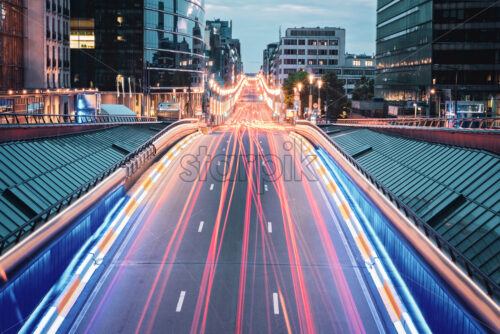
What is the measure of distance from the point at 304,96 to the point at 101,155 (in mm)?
87684

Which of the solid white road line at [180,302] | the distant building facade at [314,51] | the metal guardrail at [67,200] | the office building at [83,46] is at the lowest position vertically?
the solid white road line at [180,302]

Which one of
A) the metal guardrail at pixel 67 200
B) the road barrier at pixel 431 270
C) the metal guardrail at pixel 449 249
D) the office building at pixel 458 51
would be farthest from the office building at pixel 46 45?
the road barrier at pixel 431 270

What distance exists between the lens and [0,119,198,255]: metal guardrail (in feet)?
49.8

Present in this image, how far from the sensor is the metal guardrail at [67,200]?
1518 cm

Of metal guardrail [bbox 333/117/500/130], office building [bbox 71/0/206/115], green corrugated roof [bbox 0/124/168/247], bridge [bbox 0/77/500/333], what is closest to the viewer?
bridge [bbox 0/77/500/333]

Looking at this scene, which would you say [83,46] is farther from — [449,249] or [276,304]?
[449,249]

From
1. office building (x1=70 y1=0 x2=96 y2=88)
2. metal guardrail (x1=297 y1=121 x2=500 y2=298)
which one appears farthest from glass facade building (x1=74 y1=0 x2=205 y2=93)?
metal guardrail (x1=297 y1=121 x2=500 y2=298)

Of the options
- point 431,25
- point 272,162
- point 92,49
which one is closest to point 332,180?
point 272,162

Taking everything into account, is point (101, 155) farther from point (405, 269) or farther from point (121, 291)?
point (405, 269)

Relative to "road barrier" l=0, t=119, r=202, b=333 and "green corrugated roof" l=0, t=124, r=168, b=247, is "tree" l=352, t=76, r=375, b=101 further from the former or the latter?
"road barrier" l=0, t=119, r=202, b=333

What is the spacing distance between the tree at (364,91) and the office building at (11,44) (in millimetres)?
90062

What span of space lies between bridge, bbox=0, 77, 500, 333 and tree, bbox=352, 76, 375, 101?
105635 millimetres

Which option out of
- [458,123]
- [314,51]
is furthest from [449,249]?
[314,51]

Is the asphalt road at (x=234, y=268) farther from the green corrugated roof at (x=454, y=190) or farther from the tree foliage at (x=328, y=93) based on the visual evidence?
the tree foliage at (x=328, y=93)
